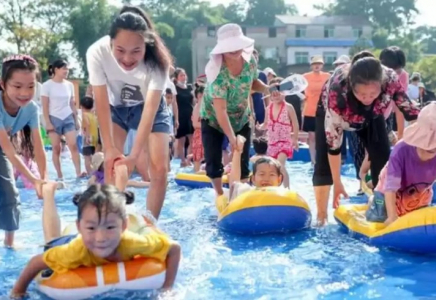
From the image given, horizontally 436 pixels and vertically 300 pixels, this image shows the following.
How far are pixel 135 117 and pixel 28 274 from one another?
153 centimetres

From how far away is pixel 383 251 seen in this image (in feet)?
12.2

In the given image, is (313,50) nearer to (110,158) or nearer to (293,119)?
(293,119)

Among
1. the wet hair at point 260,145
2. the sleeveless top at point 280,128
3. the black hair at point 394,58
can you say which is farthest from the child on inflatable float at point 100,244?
the sleeveless top at point 280,128

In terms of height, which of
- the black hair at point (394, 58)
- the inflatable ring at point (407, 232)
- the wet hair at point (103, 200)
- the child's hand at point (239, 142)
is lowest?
the inflatable ring at point (407, 232)

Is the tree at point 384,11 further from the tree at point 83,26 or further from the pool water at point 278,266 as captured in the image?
the pool water at point 278,266

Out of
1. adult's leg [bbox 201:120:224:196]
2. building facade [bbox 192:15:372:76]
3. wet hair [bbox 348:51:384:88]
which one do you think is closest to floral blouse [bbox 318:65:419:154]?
wet hair [bbox 348:51:384:88]

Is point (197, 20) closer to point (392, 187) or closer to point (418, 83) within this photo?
point (418, 83)

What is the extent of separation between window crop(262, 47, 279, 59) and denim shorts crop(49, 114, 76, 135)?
134 feet

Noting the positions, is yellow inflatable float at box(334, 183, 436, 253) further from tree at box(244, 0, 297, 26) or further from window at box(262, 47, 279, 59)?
tree at box(244, 0, 297, 26)

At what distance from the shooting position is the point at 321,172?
4.58 metres

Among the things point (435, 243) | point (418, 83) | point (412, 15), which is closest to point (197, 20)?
point (412, 15)

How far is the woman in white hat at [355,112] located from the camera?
376 centimetres

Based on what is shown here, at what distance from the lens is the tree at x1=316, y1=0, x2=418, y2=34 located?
6606cm

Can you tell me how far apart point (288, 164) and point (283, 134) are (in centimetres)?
303
